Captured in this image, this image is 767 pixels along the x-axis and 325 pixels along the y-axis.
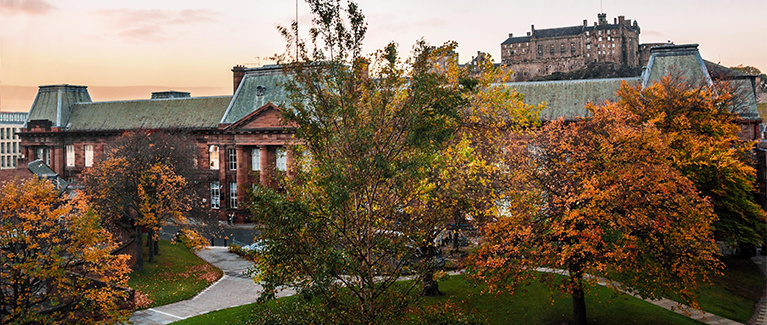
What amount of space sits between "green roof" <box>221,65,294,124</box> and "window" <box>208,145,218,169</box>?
429cm

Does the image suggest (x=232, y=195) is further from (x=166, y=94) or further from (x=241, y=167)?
(x=166, y=94)

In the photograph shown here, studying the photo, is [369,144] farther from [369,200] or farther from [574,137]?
[574,137]

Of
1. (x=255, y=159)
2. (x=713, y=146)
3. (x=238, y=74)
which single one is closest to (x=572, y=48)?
(x=238, y=74)

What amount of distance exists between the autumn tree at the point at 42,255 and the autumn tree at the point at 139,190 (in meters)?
13.8

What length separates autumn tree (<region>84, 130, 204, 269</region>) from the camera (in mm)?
42312

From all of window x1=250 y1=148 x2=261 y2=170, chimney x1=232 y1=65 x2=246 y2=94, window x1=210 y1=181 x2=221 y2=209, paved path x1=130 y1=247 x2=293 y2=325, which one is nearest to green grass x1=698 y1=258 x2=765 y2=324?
paved path x1=130 y1=247 x2=293 y2=325

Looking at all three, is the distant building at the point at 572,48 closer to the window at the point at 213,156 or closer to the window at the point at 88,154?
the window at the point at 213,156

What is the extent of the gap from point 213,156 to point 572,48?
120m

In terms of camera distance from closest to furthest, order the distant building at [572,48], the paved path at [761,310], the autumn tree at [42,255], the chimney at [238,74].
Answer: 1. the autumn tree at [42,255]
2. the paved path at [761,310]
3. the chimney at [238,74]
4. the distant building at [572,48]

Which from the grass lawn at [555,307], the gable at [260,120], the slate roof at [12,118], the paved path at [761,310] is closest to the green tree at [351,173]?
the grass lawn at [555,307]

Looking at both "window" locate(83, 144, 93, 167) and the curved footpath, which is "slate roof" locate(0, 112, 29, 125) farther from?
the curved footpath

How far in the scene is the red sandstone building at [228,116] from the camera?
57875 millimetres

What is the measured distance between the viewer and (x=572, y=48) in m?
168

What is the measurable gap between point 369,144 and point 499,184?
543 inches
